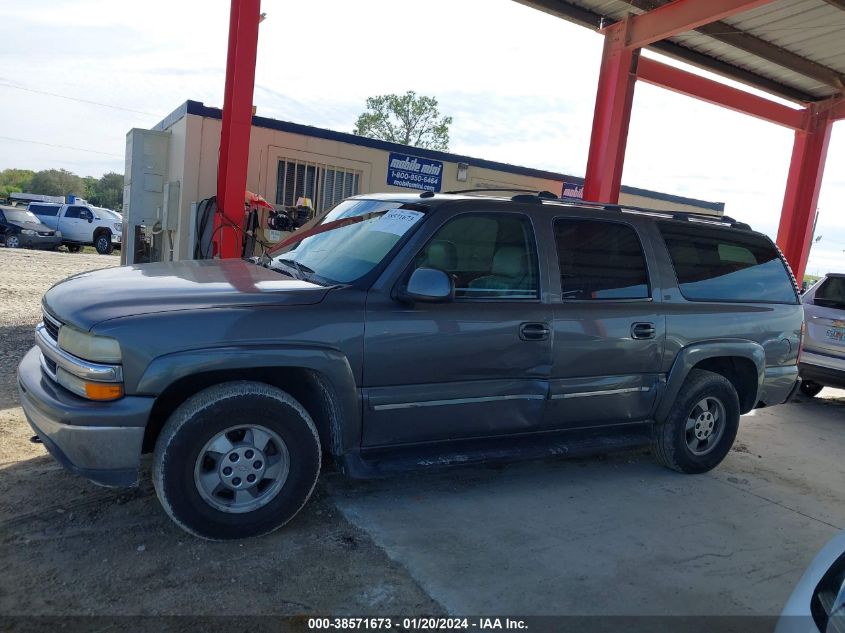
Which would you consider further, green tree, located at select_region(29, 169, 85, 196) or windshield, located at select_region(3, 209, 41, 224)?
green tree, located at select_region(29, 169, 85, 196)

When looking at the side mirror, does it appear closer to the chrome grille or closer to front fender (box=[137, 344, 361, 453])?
front fender (box=[137, 344, 361, 453])

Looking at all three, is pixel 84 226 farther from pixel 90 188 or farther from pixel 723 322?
pixel 90 188

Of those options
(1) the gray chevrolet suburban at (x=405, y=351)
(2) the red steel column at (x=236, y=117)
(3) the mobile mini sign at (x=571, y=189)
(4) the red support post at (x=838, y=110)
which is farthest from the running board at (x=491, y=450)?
(4) the red support post at (x=838, y=110)

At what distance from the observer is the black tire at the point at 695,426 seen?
4648 mm

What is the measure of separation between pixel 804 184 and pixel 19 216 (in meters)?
22.3

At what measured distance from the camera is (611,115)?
10.6 metres

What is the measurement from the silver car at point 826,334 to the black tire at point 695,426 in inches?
124

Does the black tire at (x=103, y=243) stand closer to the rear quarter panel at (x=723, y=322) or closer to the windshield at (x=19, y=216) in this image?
the windshield at (x=19, y=216)

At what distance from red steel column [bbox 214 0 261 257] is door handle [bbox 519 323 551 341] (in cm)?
581

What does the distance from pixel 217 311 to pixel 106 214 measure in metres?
22.9

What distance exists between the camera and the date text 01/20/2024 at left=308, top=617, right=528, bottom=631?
267cm

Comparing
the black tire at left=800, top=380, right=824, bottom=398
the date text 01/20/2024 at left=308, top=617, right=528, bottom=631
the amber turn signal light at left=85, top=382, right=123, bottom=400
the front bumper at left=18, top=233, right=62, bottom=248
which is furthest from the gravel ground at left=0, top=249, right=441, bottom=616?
the front bumper at left=18, top=233, right=62, bottom=248

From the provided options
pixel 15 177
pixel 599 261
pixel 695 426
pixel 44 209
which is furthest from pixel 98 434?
pixel 15 177

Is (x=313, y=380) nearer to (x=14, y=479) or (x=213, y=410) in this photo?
(x=213, y=410)
